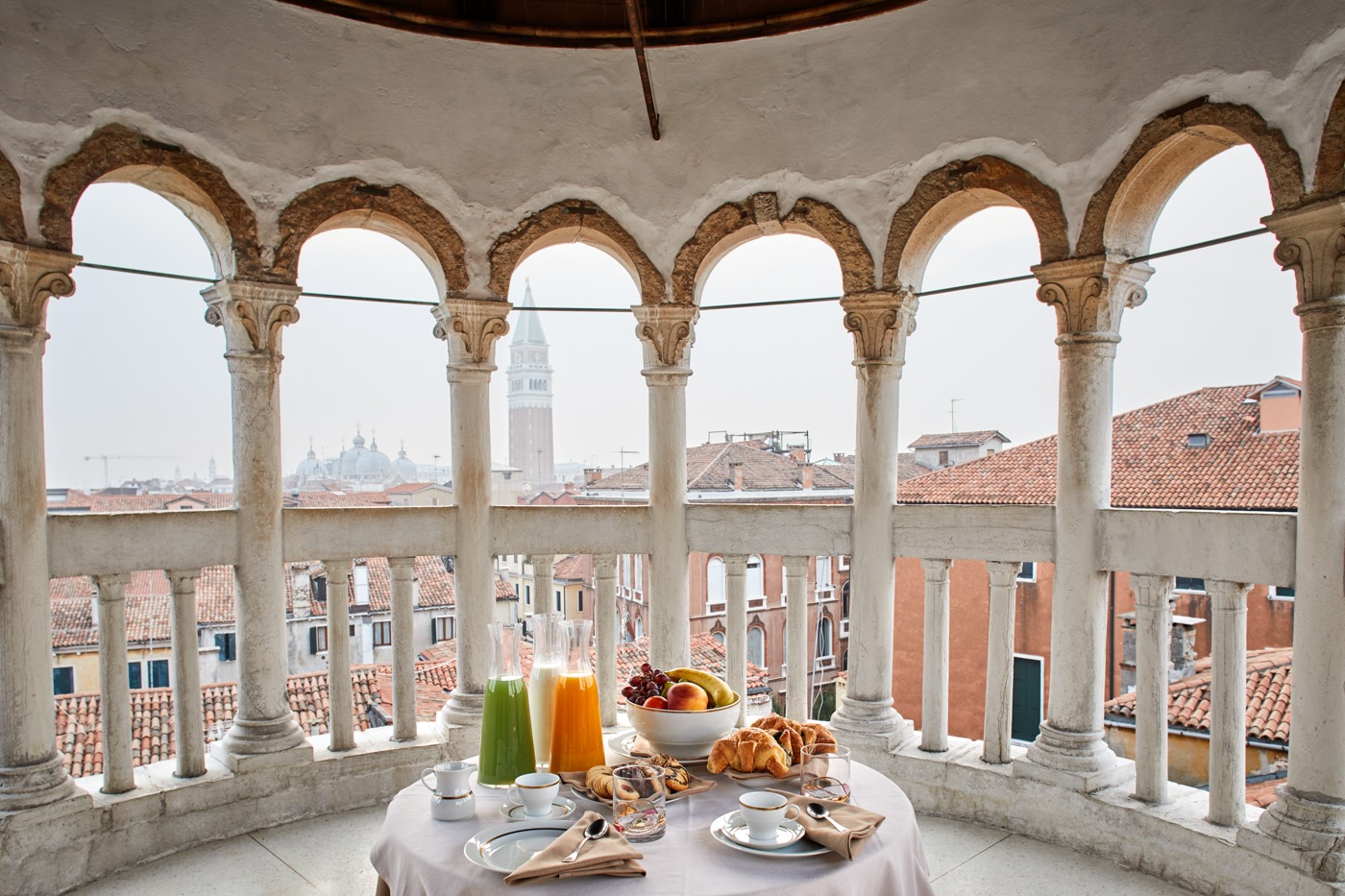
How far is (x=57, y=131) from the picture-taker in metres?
4.37

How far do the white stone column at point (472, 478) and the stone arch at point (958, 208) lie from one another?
2419mm

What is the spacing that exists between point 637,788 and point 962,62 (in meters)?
4.36

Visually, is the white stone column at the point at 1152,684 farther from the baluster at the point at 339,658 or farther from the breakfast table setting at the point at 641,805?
the baluster at the point at 339,658

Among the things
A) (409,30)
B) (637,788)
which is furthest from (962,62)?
(637,788)

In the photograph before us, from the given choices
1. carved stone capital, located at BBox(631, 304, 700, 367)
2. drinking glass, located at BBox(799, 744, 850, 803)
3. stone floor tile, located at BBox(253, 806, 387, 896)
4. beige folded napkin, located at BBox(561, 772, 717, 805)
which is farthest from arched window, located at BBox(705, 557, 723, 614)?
drinking glass, located at BBox(799, 744, 850, 803)

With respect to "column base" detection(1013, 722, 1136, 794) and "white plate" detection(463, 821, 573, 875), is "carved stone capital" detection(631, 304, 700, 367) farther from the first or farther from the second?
"white plate" detection(463, 821, 573, 875)

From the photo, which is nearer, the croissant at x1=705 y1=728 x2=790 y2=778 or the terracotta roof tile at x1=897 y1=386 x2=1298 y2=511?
the croissant at x1=705 y1=728 x2=790 y2=778

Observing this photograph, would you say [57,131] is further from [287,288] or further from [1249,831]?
[1249,831]

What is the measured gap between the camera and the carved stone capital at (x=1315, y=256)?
374cm

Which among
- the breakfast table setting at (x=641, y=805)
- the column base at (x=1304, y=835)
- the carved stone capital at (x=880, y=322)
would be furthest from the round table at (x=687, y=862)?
the carved stone capital at (x=880, y=322)

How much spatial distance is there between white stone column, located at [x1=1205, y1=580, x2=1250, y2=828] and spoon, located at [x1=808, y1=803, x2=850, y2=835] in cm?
258

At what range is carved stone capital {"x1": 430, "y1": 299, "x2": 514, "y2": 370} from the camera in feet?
18.0

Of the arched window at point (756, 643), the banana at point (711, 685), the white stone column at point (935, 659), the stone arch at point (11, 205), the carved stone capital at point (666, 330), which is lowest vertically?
the arched window at point (756, 643)

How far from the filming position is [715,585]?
24000 mm
